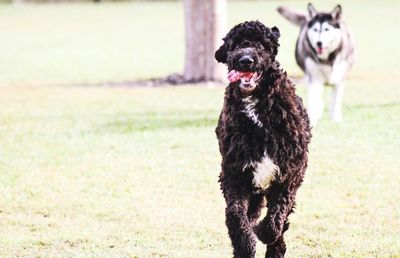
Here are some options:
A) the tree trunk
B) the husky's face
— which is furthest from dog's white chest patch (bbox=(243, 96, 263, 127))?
the tree trunk

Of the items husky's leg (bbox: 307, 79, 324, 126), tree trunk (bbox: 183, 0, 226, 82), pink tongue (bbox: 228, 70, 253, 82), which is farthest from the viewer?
tree trunk (bbox: 183, 0, 226, 82)

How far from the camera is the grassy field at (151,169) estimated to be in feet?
26.9

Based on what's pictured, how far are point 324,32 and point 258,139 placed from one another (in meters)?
7.47

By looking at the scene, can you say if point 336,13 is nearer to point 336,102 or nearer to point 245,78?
point 336,102

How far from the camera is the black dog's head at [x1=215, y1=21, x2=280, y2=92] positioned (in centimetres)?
619

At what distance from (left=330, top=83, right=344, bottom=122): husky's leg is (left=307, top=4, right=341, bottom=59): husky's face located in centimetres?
49

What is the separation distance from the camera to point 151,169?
11320 millimetres

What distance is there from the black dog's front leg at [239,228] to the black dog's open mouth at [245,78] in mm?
677

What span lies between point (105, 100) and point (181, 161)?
6165 mm

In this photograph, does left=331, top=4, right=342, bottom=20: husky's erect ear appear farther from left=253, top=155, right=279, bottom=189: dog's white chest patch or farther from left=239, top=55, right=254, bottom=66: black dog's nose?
left=239, top=55, right=254, bottom=66: black dog's nose

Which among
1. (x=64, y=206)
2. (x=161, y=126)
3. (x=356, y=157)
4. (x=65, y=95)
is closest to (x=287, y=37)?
(x=65, y=95)

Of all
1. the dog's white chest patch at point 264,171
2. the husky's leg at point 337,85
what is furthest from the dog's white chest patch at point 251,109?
the husky's leg at point 337,85

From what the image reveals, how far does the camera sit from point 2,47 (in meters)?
29.8

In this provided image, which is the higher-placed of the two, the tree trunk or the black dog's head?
the black dog's head
